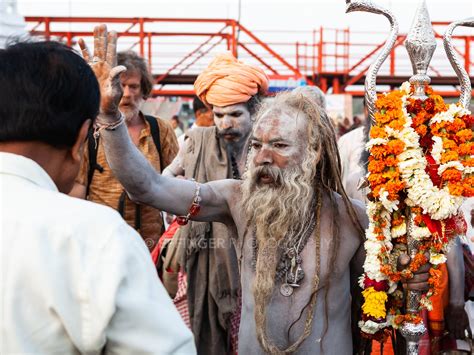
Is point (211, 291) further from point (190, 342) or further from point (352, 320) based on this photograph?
point (190, 342)

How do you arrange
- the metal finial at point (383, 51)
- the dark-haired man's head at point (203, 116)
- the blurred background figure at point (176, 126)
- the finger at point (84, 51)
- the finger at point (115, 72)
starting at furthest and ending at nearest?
the blurred background figure at point (176, 126), the dark-haired man's head at point (203, 116), the metal finial at point (383, 51), the finger at point (84, 51), the finger at point (115, 72)

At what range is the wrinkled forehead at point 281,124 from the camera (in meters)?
3.58

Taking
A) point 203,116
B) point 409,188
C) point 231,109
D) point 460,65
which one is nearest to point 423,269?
point 409,188

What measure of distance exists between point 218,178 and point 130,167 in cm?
175

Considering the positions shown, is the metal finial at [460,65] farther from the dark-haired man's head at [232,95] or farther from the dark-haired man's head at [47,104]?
the dark-haired man's head at [47,104]

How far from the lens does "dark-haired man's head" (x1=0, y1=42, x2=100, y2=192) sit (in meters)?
1.86

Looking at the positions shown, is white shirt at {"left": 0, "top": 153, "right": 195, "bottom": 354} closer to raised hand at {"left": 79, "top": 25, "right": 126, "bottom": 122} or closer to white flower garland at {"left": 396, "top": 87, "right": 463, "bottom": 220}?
raised hand at {"left": 79, "top": 25, "right": 126, "bottom": 122}

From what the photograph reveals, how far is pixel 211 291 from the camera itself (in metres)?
5.06

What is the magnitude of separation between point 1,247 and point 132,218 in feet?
11.5

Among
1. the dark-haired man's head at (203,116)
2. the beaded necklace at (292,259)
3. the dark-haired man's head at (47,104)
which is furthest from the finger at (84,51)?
the dark-haired man's head at (203,116)

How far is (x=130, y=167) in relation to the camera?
335cm

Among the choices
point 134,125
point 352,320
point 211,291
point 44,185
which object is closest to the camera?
point 44,185

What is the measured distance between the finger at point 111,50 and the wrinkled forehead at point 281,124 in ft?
2.54

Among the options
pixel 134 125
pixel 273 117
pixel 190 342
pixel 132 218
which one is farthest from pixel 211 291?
pixel 190 342
